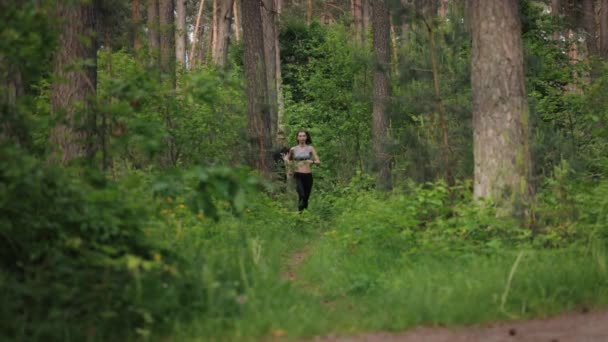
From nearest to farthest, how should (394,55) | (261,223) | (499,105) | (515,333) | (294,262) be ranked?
(515,333)
(499,105)
(294,262)
(261,223)
(394,55)

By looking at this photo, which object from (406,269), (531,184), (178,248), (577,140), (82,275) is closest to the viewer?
(82,275)

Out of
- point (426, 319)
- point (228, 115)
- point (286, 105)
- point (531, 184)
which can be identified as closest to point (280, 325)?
point (426, 319)

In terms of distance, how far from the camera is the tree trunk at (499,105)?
355 inches

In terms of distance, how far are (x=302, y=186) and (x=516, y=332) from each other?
975 cm

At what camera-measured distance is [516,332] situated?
18.9ft

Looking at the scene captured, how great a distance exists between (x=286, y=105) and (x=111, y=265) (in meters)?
23.8

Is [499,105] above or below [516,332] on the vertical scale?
above

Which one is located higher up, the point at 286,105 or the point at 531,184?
the point at 286,105

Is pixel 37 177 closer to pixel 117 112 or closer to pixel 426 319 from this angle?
pixel 117 112

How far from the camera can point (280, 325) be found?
569 centimetres

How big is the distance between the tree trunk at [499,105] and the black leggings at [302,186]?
249 inches

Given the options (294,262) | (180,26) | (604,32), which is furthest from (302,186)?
(604,32)

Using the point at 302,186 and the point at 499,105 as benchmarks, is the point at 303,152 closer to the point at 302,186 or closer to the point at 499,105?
the point at 302,186

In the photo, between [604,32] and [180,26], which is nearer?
[604,32]
